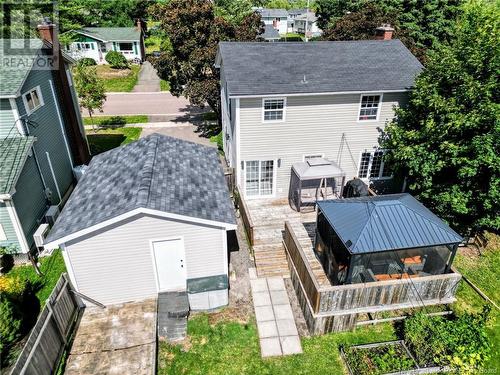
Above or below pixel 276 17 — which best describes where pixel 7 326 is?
below

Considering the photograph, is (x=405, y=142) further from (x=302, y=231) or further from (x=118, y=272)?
(x=118, y=272)

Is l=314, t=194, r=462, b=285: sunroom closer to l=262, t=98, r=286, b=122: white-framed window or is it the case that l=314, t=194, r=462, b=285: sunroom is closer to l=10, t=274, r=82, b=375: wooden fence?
l=262, t=98, r=286, b=122: white-framed window

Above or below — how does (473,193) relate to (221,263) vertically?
above

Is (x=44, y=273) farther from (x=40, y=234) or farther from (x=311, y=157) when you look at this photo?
(x=311, y=157)

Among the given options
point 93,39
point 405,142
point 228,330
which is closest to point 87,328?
point 228,330

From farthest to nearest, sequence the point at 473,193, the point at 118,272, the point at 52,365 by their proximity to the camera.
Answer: the point at 473,193
the point at 118,272
the point at 52,365

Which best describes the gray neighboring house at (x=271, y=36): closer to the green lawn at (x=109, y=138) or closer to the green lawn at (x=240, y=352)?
the green lawn at (x=109, y=138)

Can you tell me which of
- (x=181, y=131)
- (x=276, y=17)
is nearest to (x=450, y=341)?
(x=181, y=131)

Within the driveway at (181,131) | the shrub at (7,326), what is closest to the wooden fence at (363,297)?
the shrub at (7,326)
